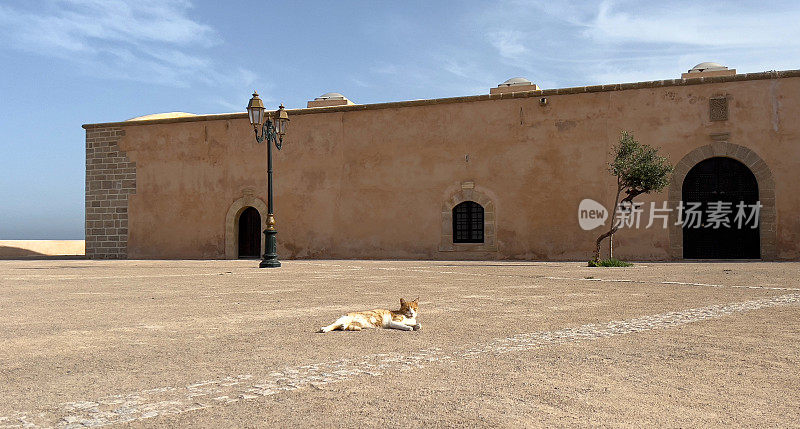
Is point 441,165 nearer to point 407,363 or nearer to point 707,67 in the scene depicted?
point 707,67

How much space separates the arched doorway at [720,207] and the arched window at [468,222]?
5825 mm

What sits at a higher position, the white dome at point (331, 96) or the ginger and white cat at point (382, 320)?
the white dome at point (331, 96)

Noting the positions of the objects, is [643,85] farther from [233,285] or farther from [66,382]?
[66,382]

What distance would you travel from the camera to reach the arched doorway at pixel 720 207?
1798cm

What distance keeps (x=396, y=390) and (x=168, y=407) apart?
1.03 meters

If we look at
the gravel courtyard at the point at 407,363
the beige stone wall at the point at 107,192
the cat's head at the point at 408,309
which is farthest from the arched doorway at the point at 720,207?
the beige stone wall at the point at 107,192

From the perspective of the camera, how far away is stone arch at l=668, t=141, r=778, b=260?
1769cm

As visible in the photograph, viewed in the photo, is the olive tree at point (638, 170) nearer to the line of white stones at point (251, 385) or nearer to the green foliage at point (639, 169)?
the green foliage at point (639, 169)

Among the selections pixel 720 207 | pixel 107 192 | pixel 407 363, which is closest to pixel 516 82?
pixel 720 207

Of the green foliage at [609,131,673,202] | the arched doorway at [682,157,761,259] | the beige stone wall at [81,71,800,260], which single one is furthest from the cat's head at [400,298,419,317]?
the arched doorway at [682,157,761,259]

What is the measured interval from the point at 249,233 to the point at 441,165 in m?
7.22

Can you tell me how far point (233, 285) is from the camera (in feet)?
31.8

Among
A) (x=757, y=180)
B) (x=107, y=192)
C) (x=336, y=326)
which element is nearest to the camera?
(x=336, y=326)

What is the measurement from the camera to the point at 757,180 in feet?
58.5
